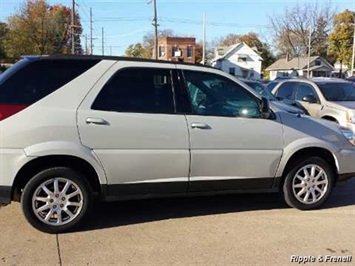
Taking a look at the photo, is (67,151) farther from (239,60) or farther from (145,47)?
(145,47)

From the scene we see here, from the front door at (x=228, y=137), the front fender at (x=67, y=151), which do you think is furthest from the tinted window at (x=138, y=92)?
the front fender at (x=67, y=151)

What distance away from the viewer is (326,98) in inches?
425

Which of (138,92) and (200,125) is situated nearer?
(138,92)

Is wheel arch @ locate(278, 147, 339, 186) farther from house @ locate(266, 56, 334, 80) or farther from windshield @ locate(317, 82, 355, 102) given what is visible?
house @ locate(266, 56, 334, 80)

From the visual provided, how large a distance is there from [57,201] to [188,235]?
1.41m

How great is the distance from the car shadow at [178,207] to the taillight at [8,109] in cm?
145

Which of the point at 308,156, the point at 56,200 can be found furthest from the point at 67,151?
the point at 308,156

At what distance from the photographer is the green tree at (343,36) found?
78875mm

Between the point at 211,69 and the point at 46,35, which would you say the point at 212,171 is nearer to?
the point at 211,69

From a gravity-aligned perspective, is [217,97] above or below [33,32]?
below

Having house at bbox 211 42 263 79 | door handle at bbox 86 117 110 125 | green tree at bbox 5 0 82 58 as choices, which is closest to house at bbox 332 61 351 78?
house at bbox 211 42 263 79

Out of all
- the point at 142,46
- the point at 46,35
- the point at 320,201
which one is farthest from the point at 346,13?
the point at 320,201

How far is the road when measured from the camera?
4.36m

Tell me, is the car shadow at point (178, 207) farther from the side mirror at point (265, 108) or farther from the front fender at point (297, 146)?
the side mirror at point (265, 108)
